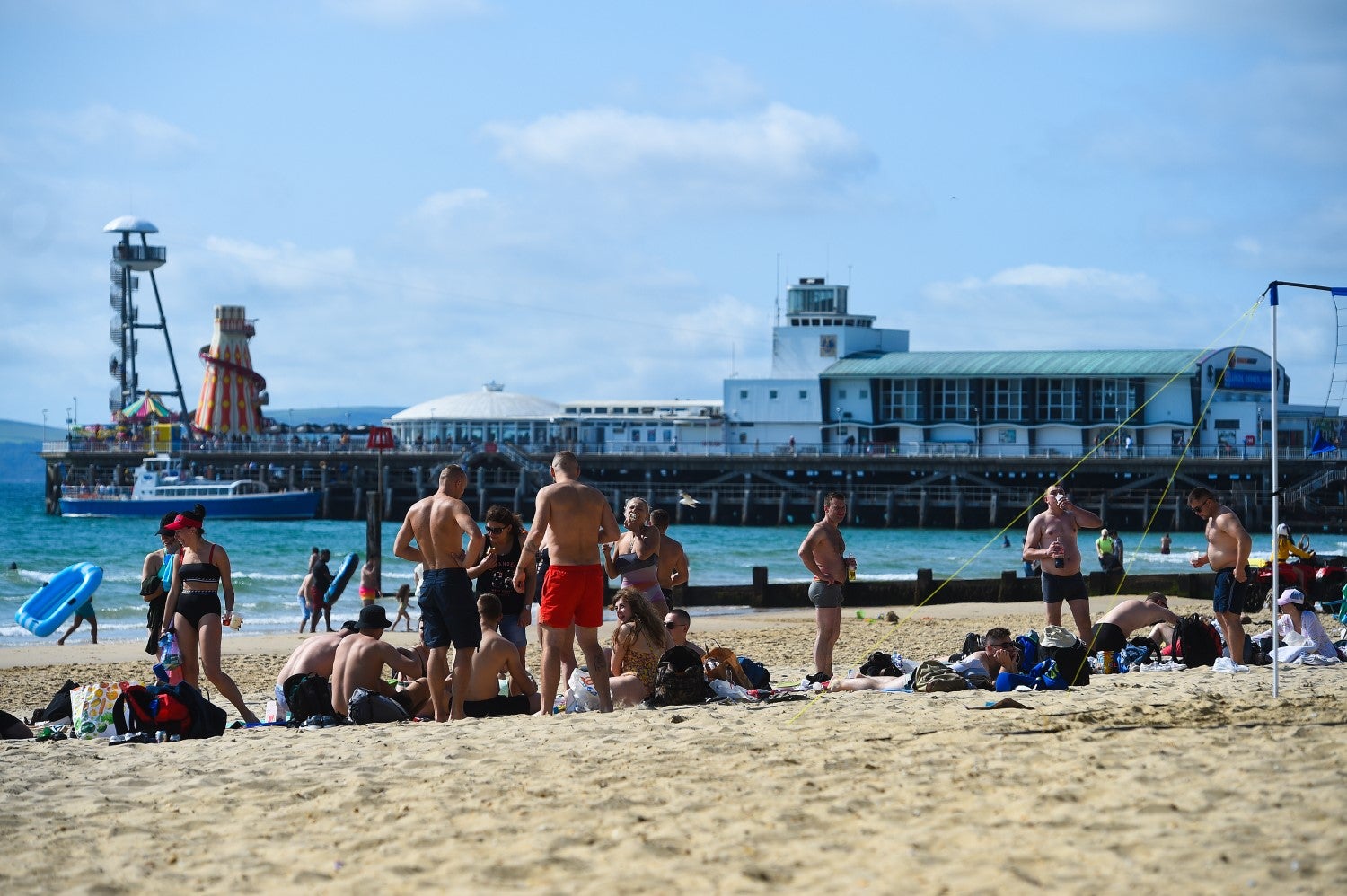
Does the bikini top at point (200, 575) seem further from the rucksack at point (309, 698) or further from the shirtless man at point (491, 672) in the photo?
the shirtless man at point (491, 672)

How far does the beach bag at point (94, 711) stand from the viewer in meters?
7.91

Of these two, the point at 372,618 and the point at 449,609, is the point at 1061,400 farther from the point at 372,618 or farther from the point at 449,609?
the point at 449,609

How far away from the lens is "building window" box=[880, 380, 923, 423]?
59.0 meters

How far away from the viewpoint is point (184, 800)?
6.07 m

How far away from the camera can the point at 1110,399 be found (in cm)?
5606

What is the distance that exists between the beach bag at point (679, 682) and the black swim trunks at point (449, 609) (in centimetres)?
101

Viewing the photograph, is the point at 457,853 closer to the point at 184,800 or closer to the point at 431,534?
the point at 184,800

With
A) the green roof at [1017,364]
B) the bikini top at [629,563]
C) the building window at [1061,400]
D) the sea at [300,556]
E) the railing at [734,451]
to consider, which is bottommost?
the sea at [300,556]

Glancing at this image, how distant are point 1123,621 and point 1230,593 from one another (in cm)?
128

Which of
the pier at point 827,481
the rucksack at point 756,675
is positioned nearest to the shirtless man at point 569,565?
the rucksack at point 756,675

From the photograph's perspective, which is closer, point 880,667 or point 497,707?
point 497,707

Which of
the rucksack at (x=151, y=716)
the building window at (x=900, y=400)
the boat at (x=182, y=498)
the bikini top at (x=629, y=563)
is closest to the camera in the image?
the rucksack at (x=151, y=716)

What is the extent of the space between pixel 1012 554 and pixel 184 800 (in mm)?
36440

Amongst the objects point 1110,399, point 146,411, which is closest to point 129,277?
point 146,411
